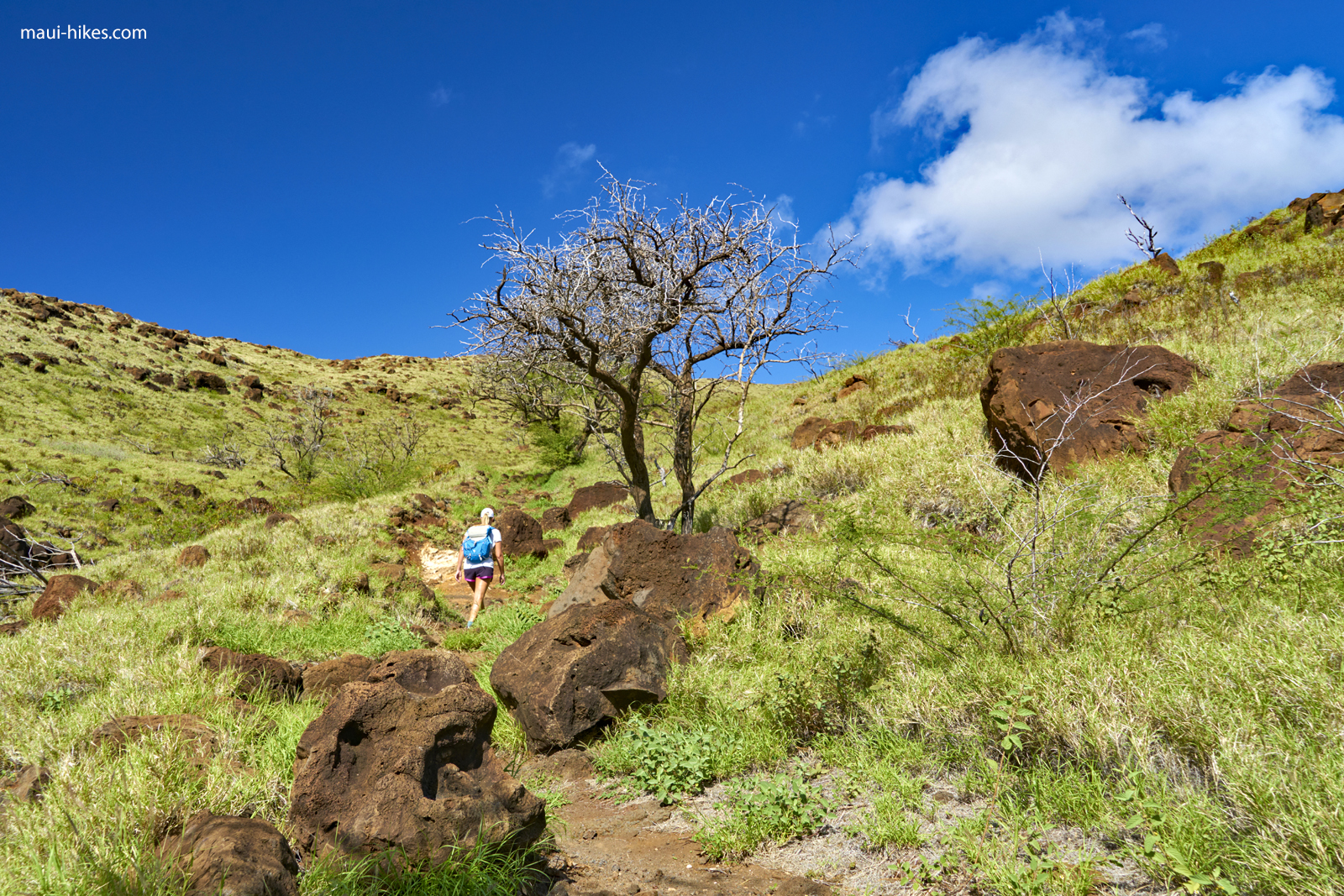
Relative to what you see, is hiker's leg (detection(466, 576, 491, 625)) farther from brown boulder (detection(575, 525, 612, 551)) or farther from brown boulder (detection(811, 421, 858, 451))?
brown boulder (detection(811, 421, 858, 451))

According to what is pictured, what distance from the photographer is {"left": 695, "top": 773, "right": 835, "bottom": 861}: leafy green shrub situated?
3.30 m

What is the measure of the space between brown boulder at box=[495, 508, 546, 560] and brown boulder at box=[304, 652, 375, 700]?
277 inches

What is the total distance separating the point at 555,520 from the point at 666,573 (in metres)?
8.88

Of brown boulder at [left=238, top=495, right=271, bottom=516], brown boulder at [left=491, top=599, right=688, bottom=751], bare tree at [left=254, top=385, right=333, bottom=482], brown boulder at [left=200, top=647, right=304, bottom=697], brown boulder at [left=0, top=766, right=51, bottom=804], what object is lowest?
brown boulder at [left=491, top=599, right=688, bottom=751]

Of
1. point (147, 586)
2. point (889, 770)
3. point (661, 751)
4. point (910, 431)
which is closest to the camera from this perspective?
point (889, 770)

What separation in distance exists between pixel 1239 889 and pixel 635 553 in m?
5.64

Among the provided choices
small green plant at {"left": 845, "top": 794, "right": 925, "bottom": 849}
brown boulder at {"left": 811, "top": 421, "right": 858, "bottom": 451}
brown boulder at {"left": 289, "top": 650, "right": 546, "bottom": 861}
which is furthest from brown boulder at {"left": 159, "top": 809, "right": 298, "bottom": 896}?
brown boulder at {"left": 811, "top": 421, "right": 858, "bottom": 451}

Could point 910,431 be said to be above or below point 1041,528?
above

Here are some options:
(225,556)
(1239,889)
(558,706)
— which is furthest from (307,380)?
(1239,889)

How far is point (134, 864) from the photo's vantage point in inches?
91.3

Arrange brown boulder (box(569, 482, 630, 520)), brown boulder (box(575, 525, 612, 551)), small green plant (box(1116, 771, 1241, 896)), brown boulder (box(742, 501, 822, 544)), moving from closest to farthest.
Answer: small green plant (box(1116, 771, 1241, 896)), brown boulder (box(742, 501, 822, 544)), brown boulder (box(575, 525, 612, 551)), brown boulder (box(569, 482, 630, 520))

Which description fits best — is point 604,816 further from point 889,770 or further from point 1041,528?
point 1041,528

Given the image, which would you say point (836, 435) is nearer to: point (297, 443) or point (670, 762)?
point (670, 762)

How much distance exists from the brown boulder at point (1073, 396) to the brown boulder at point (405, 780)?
699 cm
